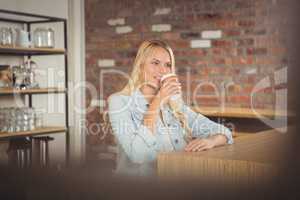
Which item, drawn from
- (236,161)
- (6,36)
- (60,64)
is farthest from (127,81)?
(6,36)

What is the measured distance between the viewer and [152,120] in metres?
1.08

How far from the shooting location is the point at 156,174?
1093 mm

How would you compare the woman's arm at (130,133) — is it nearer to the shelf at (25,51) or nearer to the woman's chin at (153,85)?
the woman's chin at (153,85)

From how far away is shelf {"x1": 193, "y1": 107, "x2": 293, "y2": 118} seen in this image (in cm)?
94

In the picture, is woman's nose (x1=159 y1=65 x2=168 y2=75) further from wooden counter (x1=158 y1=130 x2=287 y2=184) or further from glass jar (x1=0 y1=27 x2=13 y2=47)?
glass jar (x1=0 y1=27 x2=13 y2=47)

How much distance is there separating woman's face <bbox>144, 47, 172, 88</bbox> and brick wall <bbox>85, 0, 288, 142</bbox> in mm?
25

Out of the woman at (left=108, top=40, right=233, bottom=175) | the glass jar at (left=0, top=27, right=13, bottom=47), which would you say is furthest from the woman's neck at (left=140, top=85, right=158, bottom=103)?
the glass jar at (left=0, top=27, right=13, bottom=47)

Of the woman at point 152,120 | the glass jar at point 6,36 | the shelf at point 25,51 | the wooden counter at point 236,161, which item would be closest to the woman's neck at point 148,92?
the woman at point 152,120

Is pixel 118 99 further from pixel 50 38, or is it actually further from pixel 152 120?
pixel 50 38

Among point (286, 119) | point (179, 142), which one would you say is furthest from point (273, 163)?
point (179, 142)

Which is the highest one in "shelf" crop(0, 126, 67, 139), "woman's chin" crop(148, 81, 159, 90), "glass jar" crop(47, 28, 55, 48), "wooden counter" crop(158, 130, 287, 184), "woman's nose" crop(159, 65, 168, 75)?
"glass jar" crop(47, 28, 55, 48)

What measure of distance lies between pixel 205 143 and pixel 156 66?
0.63 feet

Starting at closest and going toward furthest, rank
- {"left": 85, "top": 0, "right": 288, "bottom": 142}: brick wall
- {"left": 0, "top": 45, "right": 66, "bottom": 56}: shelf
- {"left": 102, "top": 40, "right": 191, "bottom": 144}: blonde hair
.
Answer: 1. {"left": 85, "top": 0, "right": 288, "bottom": 142}: brick wall
2. {"left": 102, "top": 40, "right": 191, "bottom": 144}: blonde hair
3. {"left": 0, "top": 45, "right": 66, "bottom": 56}: shelf

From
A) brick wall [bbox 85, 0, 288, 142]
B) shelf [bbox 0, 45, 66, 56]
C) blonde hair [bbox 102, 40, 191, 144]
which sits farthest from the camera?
shelf [bbox 0, 45, 66, 56]
